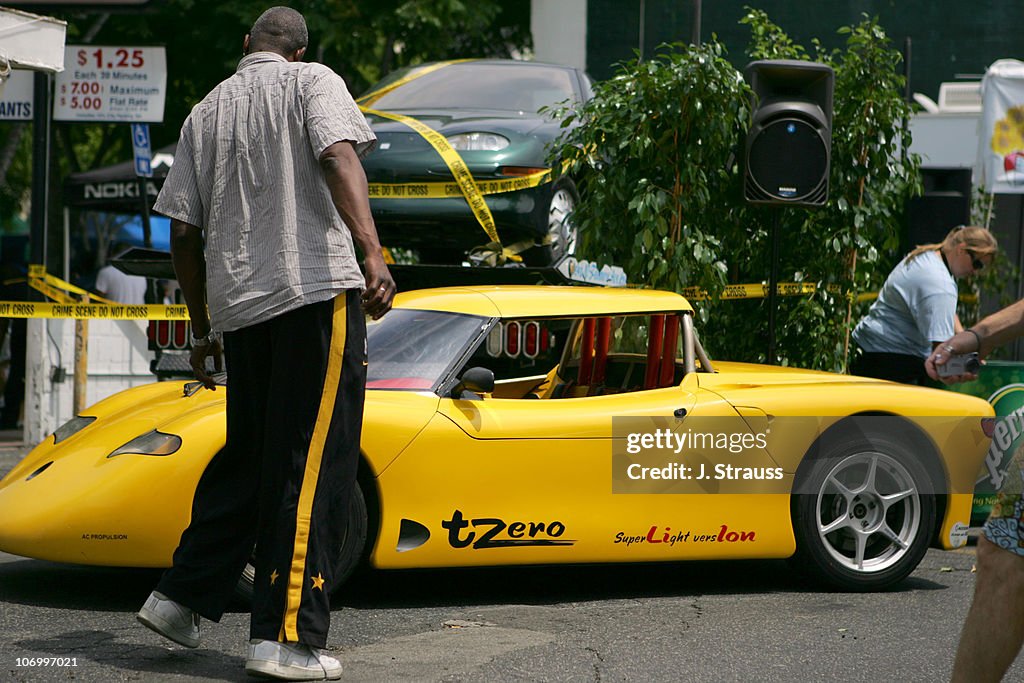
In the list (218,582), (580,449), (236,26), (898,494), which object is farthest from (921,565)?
(236,26)

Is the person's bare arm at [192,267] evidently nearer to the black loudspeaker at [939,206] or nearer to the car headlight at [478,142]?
the car headlight at [478,142]

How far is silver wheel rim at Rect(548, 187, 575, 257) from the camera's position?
29.6ft

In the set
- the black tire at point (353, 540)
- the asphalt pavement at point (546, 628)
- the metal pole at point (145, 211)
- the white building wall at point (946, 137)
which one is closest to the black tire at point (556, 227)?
the asphalt pavement at point (546, 628)

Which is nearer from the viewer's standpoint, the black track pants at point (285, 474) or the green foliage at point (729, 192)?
the black track pants at point (285, 474)

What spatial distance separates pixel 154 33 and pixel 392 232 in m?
11.4

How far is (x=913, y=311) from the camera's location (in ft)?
25.0

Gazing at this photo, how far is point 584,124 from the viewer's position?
8867mm

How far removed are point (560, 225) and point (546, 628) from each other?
4441 millimetres

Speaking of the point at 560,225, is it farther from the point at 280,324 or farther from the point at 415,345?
the point at 280,324

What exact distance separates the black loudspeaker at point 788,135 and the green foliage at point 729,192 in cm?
17

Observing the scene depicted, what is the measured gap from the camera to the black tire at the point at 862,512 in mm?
5832

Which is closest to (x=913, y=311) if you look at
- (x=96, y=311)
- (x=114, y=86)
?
(x=96, y=311)

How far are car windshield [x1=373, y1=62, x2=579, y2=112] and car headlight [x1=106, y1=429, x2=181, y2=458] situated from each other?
16.2ft

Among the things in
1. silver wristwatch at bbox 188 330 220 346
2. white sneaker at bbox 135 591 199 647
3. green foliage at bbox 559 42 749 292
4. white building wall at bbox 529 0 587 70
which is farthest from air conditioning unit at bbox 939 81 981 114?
white sneaker at bbox 135 591 199 647
